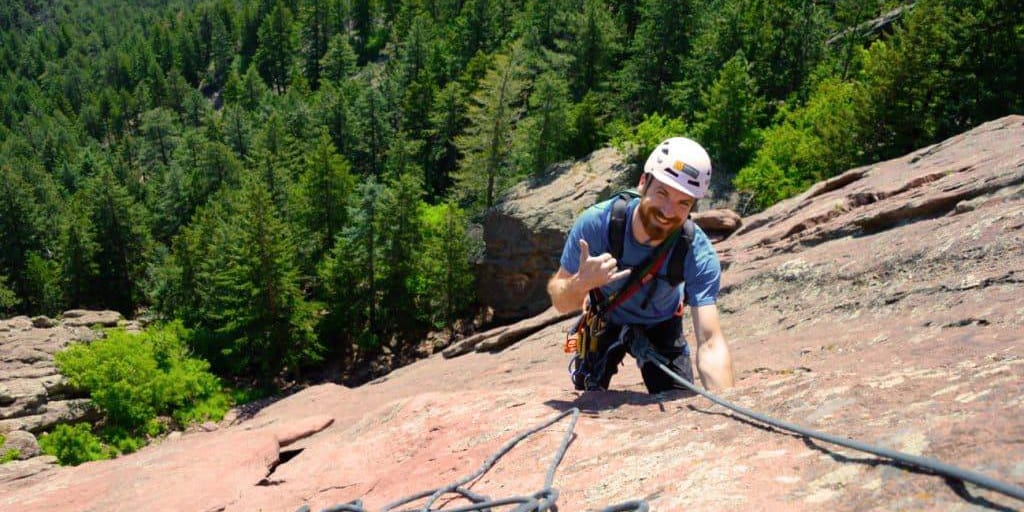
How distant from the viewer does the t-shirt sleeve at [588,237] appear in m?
4.29

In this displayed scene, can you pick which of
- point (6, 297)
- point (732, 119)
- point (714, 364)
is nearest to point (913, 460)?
point (714, 364)

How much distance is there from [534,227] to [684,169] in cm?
2603

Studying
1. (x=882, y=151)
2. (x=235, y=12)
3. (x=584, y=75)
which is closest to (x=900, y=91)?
(x=882, y=151)

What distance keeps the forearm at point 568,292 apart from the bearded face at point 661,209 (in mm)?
632

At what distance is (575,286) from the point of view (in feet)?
12.6

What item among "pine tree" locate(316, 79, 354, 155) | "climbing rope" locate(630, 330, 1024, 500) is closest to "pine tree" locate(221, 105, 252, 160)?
"pine tree" locate(316, 79, 354, 155)

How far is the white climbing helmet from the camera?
3768 millimetres

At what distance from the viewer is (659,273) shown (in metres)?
4.26

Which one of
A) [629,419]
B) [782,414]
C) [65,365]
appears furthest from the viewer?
[65,365]

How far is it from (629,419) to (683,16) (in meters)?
38.8

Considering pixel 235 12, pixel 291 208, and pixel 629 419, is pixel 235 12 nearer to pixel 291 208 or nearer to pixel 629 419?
pixel 291 208

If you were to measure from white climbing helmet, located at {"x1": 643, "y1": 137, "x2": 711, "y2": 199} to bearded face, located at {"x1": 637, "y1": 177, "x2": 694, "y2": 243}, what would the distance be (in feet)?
0.20

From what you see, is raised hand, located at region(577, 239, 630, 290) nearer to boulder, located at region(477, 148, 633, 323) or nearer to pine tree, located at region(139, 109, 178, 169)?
boulder, located at region(477, 148, 633, 323)

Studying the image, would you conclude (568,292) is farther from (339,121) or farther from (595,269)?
(339,121)
